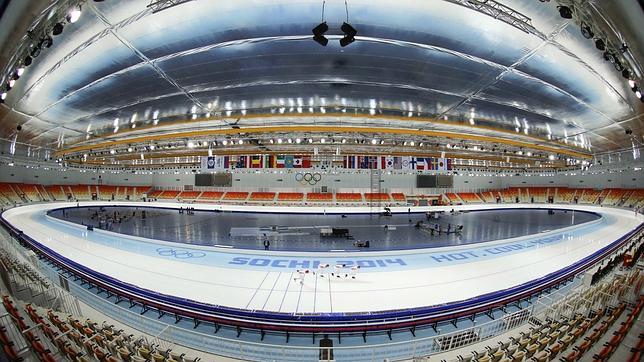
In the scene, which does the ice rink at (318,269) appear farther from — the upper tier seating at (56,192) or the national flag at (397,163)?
the upper tier seating at (56,192)

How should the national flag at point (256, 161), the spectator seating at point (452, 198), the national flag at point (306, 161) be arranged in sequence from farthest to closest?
the spectator seating at point (452, 198)
the national flag at point (256, 161)
the national flag at point (306, 161)

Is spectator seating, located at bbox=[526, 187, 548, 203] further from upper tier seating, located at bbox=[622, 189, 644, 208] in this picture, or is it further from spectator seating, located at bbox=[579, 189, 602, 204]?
upper tier seating, located at bbox=[622, 189, 644, 208]

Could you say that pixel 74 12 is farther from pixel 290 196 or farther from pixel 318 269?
pixel 290 196

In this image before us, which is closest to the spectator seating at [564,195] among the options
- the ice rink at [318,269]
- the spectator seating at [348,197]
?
the ice rink at [318,269]

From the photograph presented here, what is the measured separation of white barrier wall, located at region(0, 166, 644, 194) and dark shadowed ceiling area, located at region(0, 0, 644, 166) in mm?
18191

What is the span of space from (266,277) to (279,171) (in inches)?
906

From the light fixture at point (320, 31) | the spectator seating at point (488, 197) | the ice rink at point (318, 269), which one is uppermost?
the light fixture at point (320, 31)

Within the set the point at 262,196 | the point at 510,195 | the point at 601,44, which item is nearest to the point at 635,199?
the point at 510,195

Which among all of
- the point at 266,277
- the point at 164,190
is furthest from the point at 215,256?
the point at 164,190

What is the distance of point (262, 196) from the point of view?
3016 cm

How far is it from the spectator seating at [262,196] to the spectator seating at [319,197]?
4736 mm

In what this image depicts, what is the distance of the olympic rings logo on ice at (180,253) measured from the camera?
33.6 ft

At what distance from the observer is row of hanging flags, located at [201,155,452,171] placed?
2991 cm

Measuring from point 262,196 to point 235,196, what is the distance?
13.1 ft
